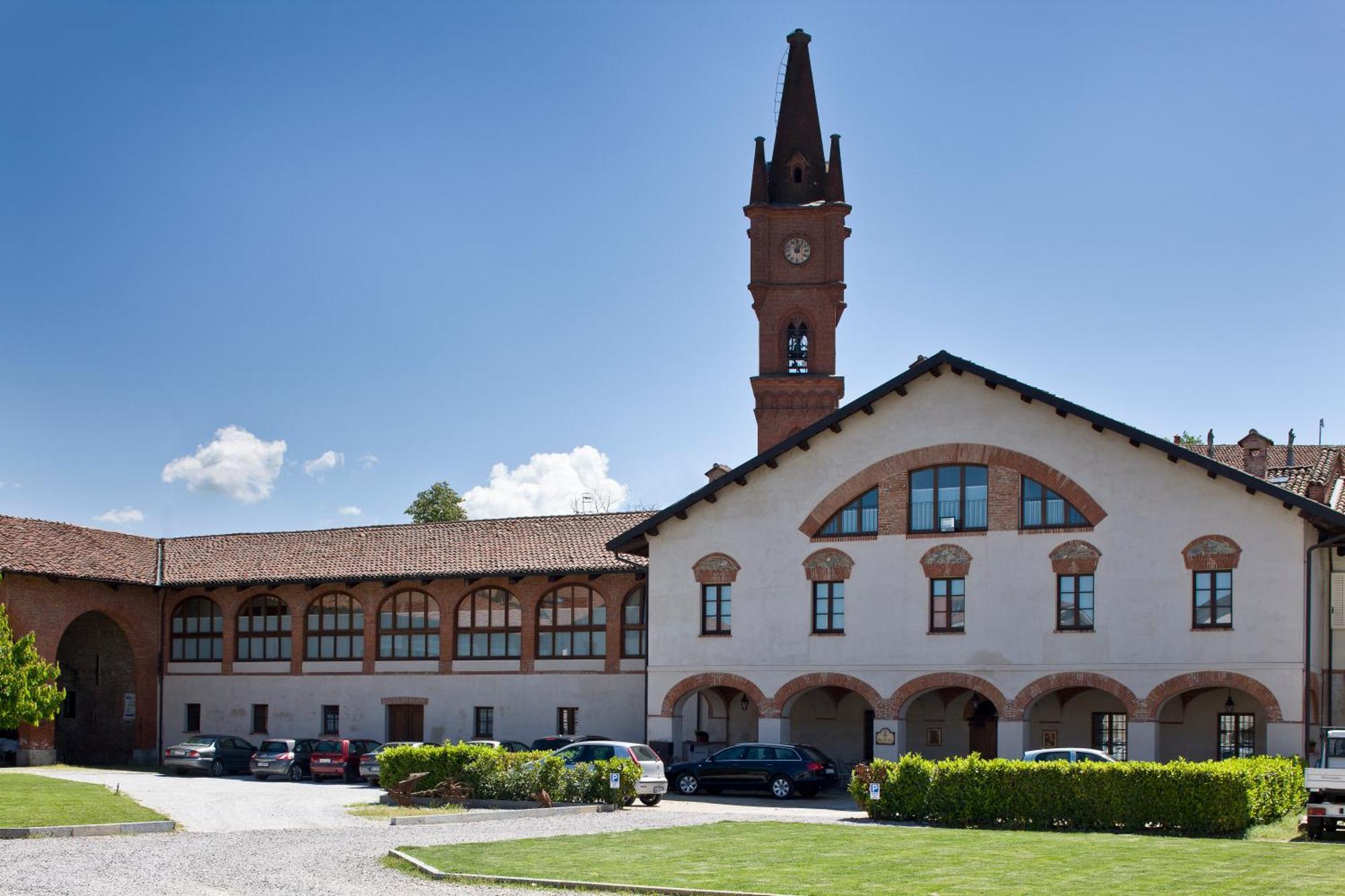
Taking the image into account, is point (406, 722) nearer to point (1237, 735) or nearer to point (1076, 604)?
point (1076, 604)

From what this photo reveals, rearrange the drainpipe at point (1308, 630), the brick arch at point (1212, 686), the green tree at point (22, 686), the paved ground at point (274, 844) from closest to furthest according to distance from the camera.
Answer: the paved ground at point (274, 844) < the green tree at point (22, 686) < the drainpipe at point (1308, 630) < the brick arch at point (1212, 686)

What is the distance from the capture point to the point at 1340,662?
35.2m

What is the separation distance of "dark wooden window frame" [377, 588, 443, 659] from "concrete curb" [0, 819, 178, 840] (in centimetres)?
2137

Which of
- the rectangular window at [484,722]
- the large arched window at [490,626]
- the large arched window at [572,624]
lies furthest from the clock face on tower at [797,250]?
the rectangular window at [484,722]

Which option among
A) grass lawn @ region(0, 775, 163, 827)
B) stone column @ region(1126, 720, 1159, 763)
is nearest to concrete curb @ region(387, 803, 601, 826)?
grass lawn @ region(0, 775, 163, 827)

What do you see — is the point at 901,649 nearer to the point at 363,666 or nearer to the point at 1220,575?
the point at 1220,575

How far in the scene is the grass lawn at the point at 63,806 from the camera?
24.1 meters

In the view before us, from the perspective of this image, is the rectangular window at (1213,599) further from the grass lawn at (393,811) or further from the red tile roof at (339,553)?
the grass lawn at (393,811)

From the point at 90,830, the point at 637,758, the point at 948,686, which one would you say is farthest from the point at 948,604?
the point at 90,830

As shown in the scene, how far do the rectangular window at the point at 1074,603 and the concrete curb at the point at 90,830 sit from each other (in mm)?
20079

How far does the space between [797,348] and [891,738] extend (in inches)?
1112

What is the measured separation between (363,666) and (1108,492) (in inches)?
944

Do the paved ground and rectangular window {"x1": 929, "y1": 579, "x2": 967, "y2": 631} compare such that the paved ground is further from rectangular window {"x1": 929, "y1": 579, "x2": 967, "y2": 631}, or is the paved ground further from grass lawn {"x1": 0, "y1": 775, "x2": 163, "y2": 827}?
rectangular window {"x1": 929, "y1": 579, "x2": 967, "y2": 631}

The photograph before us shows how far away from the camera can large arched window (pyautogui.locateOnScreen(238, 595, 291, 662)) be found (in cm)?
4881
